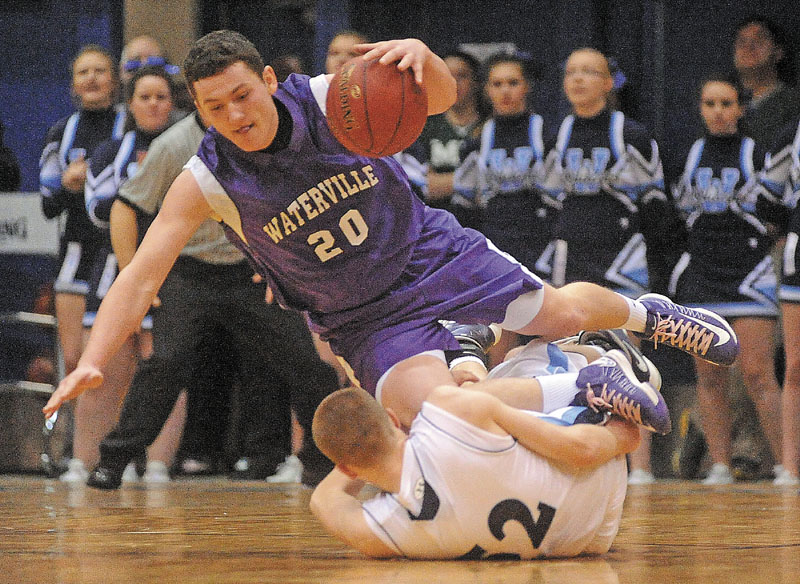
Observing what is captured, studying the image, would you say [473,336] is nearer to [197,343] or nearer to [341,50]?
[197,343]

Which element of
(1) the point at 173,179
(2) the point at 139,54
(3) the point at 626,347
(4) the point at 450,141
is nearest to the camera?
(3) the point at 626,347

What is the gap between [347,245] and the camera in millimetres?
3783

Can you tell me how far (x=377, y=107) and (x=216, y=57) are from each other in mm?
520

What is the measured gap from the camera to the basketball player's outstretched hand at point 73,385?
3.02 metres

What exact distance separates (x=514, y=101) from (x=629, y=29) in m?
2.70

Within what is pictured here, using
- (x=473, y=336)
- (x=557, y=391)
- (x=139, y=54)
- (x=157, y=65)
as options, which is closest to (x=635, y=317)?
(x=473, y=336)

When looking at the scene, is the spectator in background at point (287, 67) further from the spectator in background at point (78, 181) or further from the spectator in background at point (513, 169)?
the spectator in background at point (513, 169)

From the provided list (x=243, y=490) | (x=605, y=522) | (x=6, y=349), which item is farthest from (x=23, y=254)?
(x=605, y=522)

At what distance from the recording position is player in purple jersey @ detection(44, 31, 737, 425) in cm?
357

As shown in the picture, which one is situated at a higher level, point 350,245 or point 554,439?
point 350,245

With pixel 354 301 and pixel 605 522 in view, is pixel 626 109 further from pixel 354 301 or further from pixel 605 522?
pixel 605 522

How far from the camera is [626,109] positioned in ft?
28.1

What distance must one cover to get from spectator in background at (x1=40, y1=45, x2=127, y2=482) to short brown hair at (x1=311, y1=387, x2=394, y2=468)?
3902mm

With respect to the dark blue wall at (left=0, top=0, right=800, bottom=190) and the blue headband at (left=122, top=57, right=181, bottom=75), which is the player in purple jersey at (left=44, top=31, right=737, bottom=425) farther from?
the dark blue wall at (left=0, top=0, right=800, bottom=190)
